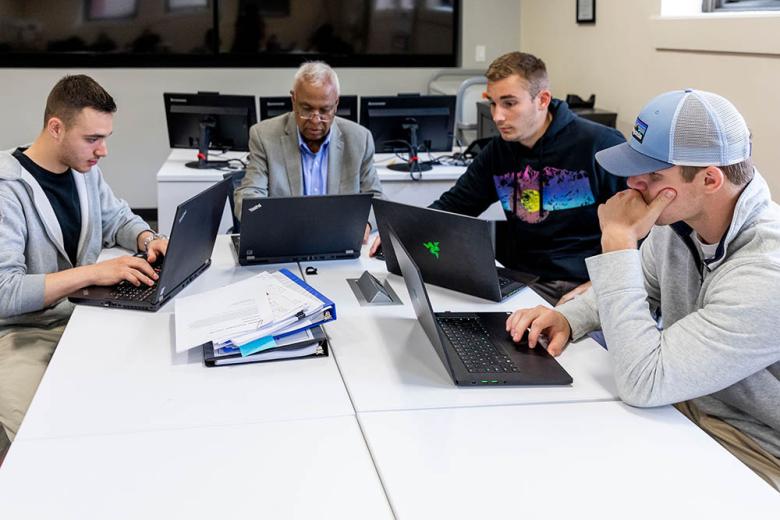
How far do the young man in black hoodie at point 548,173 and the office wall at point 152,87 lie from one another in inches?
132

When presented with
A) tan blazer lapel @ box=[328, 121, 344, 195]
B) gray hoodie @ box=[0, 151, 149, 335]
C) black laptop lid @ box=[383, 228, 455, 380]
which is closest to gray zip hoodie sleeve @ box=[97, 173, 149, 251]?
gray hoodie @ box=[0, 151, 149, 335]

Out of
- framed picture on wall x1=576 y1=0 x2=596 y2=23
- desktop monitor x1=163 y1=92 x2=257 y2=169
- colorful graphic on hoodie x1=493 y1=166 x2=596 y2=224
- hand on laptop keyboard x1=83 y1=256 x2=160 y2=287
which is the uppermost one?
framed picture on wall x1=576 y1=0 x2=596 y2=23

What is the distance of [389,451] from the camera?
141 centimetres

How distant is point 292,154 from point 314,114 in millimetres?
224

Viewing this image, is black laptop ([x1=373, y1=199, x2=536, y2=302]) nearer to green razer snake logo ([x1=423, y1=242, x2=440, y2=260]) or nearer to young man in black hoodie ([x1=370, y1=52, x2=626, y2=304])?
green razer snake logo ([x1=423, y1=242, x2=440, y2=260])

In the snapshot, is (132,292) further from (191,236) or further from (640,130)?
(640,130)

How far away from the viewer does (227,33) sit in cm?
586

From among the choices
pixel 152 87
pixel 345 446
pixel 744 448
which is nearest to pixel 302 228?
pixel 345 446

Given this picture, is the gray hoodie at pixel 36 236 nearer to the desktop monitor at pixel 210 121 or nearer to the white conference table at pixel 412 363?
the white conference table at pixel 412 363

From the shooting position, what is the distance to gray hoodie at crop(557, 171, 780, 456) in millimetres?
1488

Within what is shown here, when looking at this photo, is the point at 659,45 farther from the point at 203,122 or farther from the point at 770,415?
the point at 770,415

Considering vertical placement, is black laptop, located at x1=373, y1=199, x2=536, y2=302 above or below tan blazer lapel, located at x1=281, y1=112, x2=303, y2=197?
below

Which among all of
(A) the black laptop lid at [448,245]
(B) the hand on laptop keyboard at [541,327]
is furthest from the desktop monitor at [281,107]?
(B) the hand on laptop keyboard at [541,327]

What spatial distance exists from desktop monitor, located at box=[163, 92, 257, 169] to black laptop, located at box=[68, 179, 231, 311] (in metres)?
2.02
